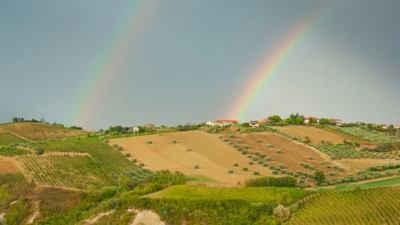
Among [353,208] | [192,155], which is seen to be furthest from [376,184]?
[192,155]

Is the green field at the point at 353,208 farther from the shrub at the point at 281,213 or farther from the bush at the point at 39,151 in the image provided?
the bush at the point at 39,151

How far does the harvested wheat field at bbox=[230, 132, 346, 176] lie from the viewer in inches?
3288

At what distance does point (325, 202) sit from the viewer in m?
53.5

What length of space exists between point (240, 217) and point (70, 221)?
1805cm

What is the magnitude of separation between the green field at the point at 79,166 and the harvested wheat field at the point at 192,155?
139 inches

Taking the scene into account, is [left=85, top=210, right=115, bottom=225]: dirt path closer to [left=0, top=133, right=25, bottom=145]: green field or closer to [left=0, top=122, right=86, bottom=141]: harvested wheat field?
[left=0, top=133, right=25, bottom=145]: green field

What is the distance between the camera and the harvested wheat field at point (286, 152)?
83.5 metres

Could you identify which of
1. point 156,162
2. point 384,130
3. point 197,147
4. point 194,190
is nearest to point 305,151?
point 197,147

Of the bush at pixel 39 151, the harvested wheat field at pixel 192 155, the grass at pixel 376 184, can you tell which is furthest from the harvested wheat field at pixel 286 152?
the bush at pixel 39 151

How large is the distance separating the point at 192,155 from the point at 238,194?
31.4 metres

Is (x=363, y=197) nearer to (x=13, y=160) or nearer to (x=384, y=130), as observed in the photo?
(x=13, y=160)

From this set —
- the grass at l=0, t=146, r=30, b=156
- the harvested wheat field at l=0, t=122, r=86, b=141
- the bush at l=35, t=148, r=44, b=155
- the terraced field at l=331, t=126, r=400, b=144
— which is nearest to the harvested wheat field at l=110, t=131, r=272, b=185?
the bush at l=35, t=148, r=44, b=155

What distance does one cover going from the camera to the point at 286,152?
310ft

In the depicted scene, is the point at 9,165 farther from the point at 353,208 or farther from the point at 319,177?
the point at 353,208
